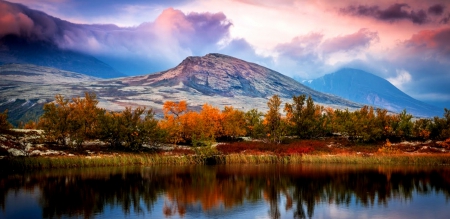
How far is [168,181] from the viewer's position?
1949 inches

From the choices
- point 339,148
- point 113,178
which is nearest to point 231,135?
point 339,148

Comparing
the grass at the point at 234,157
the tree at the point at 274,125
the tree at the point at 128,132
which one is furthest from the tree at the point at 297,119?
the tree at the point at 128,132

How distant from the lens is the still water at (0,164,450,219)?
110 feet

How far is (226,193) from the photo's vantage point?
138 feet

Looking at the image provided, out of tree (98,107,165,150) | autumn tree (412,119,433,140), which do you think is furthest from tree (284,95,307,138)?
tree (98,107,165,150)

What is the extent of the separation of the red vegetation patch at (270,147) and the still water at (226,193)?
21237mm

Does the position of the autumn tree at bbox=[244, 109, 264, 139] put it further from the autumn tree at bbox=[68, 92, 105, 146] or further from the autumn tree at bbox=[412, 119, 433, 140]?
the autumn tree at bbox=[68, 92, 105, 146]

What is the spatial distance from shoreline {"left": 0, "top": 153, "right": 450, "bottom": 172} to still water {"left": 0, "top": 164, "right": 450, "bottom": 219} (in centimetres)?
470

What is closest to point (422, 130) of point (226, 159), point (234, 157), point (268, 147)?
point (268, 147)

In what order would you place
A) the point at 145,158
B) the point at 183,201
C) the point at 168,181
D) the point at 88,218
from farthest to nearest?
1. the point at 145,158
2. the point at 168,181
3. the point at 183,201
4. the point at 88,218

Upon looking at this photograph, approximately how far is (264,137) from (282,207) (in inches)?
2533

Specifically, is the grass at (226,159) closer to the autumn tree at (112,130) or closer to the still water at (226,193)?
the still water at (226,193)

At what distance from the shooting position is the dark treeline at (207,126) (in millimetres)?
74750

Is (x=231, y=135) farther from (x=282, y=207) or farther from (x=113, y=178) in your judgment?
(x=282, y=207)
